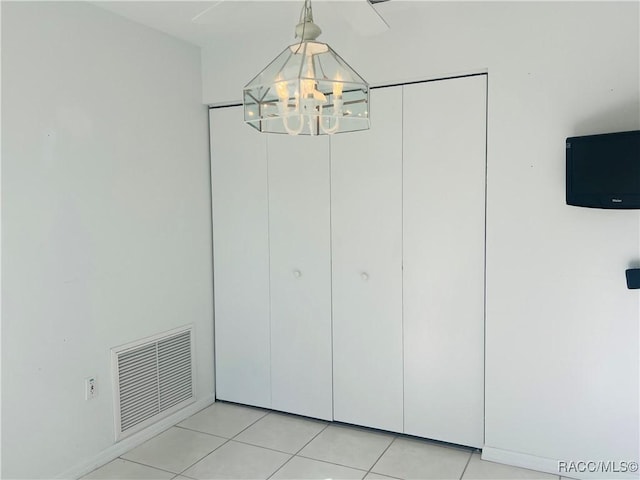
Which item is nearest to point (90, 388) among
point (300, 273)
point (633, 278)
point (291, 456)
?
point (291, 456)

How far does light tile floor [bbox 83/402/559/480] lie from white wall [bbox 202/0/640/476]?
9.3 inches

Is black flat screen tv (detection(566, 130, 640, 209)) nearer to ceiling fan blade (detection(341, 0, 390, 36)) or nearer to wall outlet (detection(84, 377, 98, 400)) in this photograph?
ceiling fan blade (detection(341, 0, 390, 36))

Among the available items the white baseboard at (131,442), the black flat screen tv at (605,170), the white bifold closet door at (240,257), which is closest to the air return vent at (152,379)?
the white baseboard at (131,442)

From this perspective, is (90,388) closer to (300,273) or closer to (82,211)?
(82,211)

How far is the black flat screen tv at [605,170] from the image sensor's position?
224cm

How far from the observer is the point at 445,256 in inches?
112

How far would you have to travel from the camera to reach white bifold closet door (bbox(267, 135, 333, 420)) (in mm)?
3180

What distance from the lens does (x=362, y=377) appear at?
123 inches

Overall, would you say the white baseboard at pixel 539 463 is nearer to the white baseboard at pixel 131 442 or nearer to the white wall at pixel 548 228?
the white wall at pixel 548 228

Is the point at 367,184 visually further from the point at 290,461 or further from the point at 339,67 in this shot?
the point at 290,461

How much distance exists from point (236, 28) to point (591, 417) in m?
2.90

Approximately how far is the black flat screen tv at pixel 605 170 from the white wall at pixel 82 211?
2.29 metres

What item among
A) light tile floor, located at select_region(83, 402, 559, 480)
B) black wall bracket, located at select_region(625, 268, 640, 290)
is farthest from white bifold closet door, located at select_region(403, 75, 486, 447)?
black wall bracket, located at select_region(625, 268, 640, 290)

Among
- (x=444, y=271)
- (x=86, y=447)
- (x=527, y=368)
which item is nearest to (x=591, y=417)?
(x=527, y=368)
